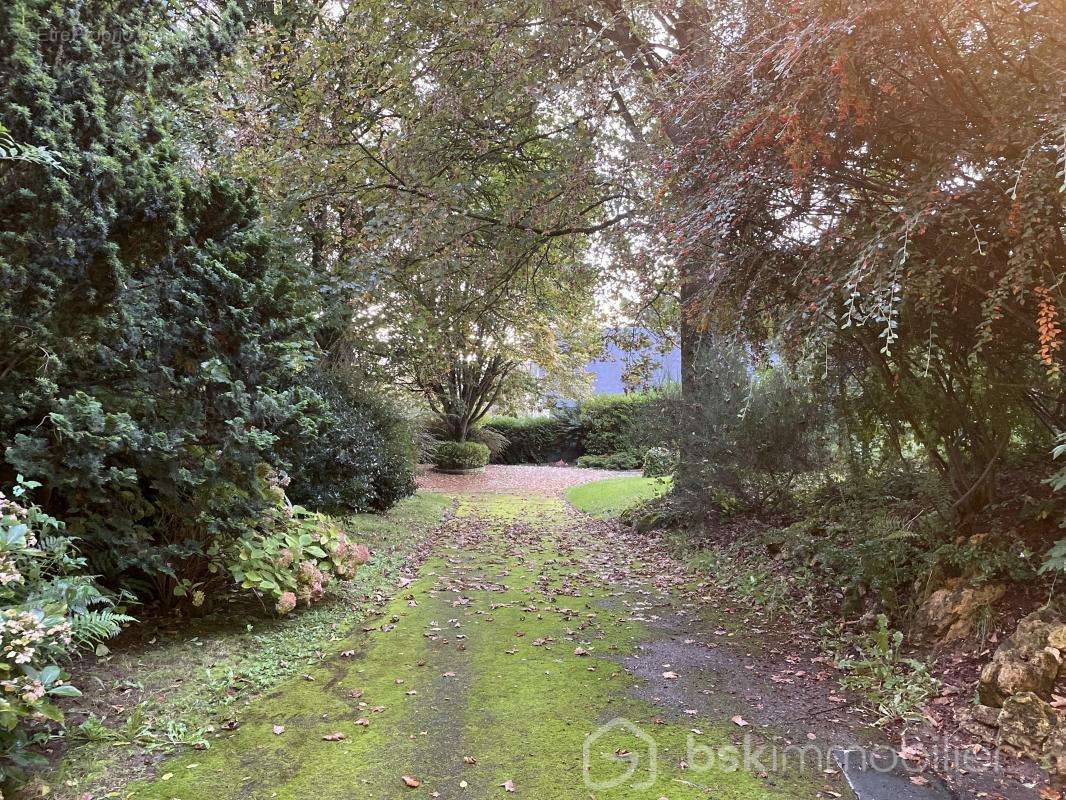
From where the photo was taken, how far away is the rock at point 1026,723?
2.70m

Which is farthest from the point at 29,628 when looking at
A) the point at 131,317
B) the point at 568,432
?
the point at 568,432

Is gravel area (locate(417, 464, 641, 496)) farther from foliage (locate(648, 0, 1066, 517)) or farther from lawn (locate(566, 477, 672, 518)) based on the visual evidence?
foliage (locate(648, 0, 1066, 517))

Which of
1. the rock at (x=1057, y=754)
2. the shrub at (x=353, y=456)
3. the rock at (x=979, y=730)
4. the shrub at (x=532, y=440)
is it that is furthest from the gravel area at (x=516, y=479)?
the rock at (x=1057, y=754)

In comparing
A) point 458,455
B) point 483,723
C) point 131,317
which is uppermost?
point 131,317

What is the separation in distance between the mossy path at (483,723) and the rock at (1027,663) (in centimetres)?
104

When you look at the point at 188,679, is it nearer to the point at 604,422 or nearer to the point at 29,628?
the point at 29,628

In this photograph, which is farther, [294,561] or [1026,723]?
[294,561]

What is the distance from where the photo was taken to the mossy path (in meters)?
2.70

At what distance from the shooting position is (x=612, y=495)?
13.2 metres

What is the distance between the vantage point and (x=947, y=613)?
367 centimetres

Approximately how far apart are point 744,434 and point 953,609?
357 cm

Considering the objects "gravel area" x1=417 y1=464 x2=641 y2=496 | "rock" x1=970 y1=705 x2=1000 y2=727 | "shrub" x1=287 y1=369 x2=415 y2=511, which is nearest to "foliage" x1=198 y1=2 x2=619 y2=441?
"shrub" x1=287 y1=369 x2=415 y2=511

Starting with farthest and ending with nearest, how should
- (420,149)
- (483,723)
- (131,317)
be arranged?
1. (420,149)
2. (131,317)
3. (483,723)

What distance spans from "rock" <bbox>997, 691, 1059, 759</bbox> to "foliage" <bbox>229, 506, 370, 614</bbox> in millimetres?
4268
